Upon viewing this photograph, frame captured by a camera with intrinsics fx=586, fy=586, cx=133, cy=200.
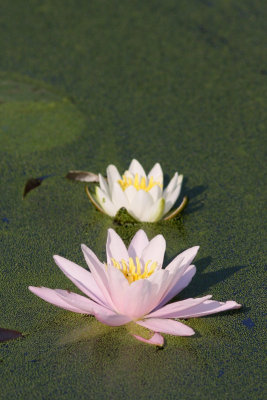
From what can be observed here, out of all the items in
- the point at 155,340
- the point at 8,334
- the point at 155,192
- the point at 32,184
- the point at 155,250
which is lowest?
the point at 8,334

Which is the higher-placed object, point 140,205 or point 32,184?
point 140,205

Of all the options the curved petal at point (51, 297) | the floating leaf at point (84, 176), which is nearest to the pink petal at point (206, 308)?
the curved petal at point (51, 297)

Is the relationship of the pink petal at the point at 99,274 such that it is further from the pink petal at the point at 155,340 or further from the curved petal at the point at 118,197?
the curved petal at the point at 118,197

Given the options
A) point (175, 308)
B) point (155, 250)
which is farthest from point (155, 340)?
point (155, 250)

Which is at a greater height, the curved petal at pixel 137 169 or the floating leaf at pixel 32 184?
the curved petal at pixel 137 169

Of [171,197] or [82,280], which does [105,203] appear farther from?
[82,280]

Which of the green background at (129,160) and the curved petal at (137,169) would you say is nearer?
the green background at (129,160)

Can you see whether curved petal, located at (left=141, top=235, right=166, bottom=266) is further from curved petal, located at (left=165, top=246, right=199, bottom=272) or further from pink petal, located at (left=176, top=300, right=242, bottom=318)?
pink petal, located at (left=176, top=300, right=242, bottom=318)
